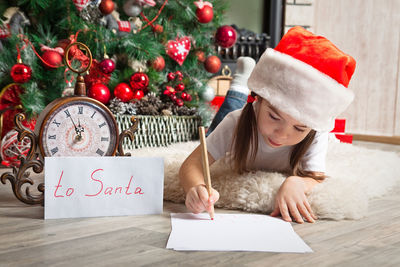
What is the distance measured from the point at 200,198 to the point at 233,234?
0.38ft

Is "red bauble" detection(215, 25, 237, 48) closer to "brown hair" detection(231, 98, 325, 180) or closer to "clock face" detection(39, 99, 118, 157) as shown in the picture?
"brown hair" detection(231, 98, 325, 180)

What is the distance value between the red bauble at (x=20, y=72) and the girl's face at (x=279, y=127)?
3.35 feet

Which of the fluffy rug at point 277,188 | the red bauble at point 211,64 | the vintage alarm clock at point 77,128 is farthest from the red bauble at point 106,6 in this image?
the vintage alarm clock at point 77,128

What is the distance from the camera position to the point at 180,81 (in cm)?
223

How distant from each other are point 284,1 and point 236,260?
2.65 m

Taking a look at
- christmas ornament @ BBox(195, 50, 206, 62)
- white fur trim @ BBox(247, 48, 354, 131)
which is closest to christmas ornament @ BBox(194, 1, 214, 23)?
christmas ornament @ BBox(195, 50, 206, 62)

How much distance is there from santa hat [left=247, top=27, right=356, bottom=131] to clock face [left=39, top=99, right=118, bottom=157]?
0.38 metres

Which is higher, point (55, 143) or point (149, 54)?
point (149, 54)

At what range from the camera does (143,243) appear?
82 cm

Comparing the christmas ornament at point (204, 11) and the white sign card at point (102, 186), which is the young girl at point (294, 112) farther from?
the christmas ornament at point (204, 11)

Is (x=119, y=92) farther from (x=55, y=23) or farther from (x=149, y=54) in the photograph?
(x=55, y=23)

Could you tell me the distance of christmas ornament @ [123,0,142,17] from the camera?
2.07 m

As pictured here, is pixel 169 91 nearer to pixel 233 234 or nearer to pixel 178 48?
pixel 178 48

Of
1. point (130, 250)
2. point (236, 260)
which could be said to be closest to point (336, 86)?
point (236, 260)
